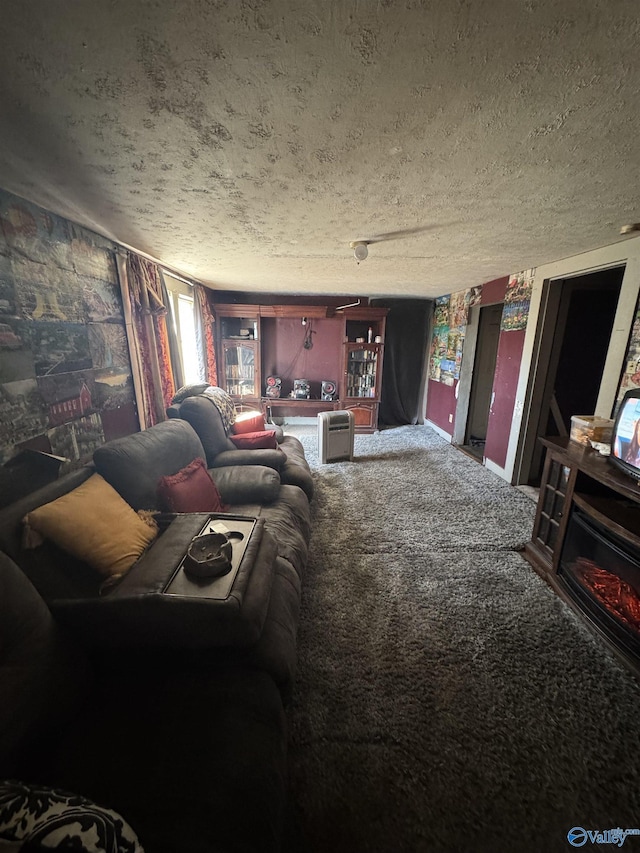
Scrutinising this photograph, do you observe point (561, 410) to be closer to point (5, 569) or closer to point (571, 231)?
point (571, 231)

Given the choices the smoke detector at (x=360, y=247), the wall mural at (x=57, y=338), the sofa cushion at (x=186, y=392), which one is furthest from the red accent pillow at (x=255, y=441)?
the smoke detector at (x=360, y=247)

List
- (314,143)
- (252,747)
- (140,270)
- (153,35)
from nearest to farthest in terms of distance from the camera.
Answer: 1. (153,35)
2. (252,747)
3. (314,143)
4. (140,270)

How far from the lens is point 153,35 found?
718mm

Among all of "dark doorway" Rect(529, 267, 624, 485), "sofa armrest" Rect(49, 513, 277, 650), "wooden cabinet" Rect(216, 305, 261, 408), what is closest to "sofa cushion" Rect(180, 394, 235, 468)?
"sofa armrest" Rect(49, 513, 277, 650)

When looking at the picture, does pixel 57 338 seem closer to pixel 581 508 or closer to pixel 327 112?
pixel 327 112

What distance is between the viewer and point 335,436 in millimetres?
3799

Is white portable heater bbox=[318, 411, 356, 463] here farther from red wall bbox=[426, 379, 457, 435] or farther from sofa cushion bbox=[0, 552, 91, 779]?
sofa cushion bbox=[0, 552, 91, 779]

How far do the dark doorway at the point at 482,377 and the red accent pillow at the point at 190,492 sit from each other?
330cm

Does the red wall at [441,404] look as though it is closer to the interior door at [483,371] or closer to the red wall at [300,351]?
the interior door at [483,371]

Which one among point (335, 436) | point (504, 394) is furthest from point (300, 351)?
point (504, 394)

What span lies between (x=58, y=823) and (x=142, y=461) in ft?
4.71

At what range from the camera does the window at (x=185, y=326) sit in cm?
364

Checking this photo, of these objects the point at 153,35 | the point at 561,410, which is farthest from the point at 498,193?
the point at 561,410

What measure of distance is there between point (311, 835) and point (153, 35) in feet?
6.90
